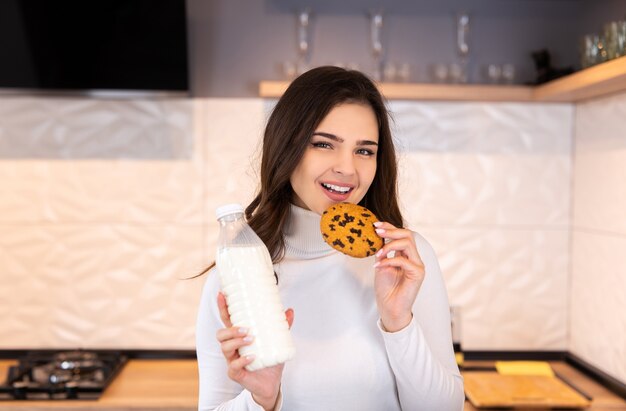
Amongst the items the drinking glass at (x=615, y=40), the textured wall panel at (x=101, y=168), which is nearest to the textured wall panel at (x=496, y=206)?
the drinking glass at (x=615, y=40)

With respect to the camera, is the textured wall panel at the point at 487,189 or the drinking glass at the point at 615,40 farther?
the textured wall panel at the point at 487,189

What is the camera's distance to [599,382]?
84.9 inches

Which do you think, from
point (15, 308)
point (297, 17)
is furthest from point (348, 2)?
point (15, 308)

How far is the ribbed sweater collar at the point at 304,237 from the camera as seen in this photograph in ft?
4.56

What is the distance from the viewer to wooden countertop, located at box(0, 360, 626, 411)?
1.98m

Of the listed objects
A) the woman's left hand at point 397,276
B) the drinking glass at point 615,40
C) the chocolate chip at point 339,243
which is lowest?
the woman's left hand at point 397,276

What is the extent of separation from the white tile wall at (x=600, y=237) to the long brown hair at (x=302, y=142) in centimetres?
101

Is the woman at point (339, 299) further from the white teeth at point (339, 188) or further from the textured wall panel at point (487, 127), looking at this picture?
the textured wall panel at point (487, 127)

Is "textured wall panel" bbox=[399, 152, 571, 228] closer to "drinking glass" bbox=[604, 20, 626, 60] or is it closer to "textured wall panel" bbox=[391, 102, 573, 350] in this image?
"textured wall panel" bbox=[391, 102, 573, 350]

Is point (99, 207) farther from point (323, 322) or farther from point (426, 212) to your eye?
point (323, 322)

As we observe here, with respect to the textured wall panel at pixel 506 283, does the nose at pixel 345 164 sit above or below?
above

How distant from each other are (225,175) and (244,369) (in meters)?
1.47

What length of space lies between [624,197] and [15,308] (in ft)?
7.37

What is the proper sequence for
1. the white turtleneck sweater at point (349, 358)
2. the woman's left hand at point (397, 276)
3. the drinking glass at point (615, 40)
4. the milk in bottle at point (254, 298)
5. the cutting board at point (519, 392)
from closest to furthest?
1. the milk in bottle at point (254, 298)
2. the woman's left hand at point (397, 276)
3. the white turtleneck sweater at point (349, 358)
4. the drinking glass at point (615, 40)
5. the cutting board at point (519, 392)
